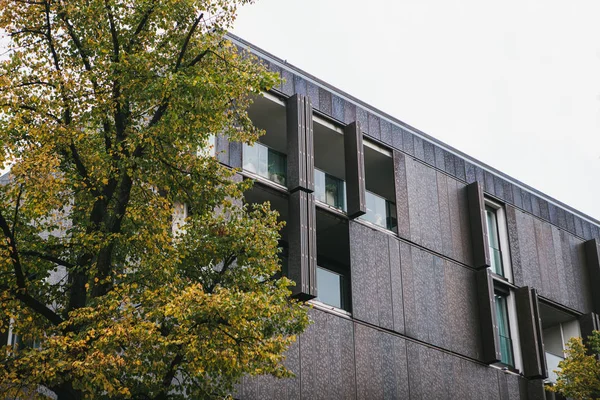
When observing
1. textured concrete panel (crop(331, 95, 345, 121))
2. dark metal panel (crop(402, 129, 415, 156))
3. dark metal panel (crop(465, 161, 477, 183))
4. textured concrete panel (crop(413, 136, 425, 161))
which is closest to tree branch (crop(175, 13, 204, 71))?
textured concrete panel (crop(331, 95, 345, 121))

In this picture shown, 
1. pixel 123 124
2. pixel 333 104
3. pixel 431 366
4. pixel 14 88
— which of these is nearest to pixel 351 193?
pixel 333 104

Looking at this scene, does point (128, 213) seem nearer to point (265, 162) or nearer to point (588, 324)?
point (265, 162)

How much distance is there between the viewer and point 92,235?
13852mm

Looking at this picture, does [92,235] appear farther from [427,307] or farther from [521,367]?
[521,367]

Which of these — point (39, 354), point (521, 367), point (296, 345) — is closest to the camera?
point (39, 354)

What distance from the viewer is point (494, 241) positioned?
98.2ft

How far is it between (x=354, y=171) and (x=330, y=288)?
3.71 metres

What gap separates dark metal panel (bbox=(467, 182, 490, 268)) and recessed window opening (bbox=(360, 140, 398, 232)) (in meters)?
2.68

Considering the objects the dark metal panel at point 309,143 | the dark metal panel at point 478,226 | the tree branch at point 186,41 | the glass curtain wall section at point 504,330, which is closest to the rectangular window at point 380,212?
the dark metal panel at point 309,143

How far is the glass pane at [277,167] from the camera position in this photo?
23562 mm

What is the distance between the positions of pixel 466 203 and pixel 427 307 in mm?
4838

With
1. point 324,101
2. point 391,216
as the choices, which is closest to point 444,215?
point 391,216

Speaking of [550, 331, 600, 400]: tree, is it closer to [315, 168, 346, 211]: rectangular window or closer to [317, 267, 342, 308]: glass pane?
[317, 267, 342, 308]: glass pane

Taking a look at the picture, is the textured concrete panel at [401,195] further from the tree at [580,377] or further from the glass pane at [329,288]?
the tree at [580,377]
